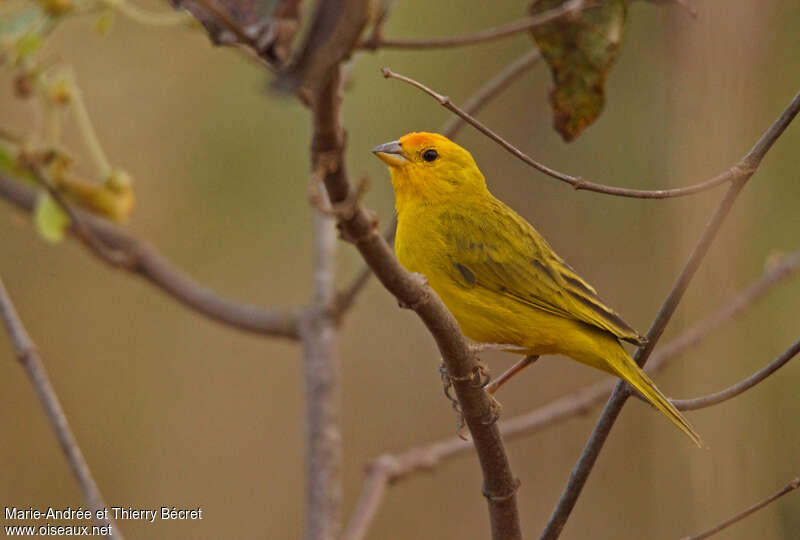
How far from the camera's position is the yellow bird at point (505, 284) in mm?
3660

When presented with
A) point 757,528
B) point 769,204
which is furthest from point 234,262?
point 757,528

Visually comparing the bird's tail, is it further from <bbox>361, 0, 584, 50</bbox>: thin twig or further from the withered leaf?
the withered leaf

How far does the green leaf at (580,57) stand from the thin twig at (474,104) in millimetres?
546

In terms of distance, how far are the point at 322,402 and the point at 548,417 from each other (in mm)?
940

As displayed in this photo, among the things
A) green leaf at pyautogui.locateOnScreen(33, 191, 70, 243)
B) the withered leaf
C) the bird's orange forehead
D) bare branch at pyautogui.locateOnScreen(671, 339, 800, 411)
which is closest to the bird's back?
the bird's orange forehead

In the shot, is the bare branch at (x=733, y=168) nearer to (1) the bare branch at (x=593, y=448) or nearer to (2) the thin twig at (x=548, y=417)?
(1) the bare branch at (x=593, y=448)

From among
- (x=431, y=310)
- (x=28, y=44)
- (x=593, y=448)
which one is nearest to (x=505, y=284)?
(x=593, y=448)

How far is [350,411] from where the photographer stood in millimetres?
6926

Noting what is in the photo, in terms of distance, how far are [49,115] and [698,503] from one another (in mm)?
2632

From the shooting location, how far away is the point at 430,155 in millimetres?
4156

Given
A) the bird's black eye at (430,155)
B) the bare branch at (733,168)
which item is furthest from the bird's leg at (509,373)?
the bare branch at (733,168)

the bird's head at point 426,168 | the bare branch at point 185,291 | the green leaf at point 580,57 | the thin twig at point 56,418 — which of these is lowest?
the thin twig at point 56,418

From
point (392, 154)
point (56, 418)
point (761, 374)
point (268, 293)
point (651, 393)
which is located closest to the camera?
point (761, 374)

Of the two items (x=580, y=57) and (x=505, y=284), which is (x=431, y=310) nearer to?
(x=580, y=57)
